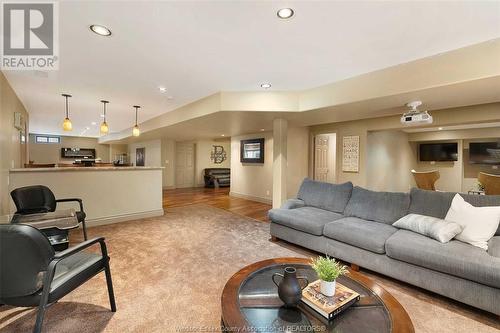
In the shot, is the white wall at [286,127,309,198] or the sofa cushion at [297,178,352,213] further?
the white wall at [286,127,309,198]

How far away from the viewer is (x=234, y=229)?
13.4 feet

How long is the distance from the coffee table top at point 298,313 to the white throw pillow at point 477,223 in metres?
1.32

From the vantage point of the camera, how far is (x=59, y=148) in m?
11.2

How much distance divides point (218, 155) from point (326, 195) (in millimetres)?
7437

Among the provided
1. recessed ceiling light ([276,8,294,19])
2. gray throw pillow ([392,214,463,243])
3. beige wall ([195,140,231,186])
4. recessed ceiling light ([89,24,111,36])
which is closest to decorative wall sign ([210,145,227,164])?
beige wall ([195,140,231,186])

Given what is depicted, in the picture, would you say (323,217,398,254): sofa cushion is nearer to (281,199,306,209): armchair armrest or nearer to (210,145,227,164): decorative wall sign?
(281,199,306,209): armchair armrest

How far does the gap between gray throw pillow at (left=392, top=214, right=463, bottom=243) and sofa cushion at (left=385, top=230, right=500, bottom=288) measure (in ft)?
0.18

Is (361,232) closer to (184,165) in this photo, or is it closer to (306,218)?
(306,218)

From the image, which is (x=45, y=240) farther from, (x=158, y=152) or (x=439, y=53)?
(x=158, y=152)

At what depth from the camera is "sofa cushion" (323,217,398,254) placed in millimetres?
2414

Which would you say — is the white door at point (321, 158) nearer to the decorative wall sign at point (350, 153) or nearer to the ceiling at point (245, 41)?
the decorative wall sign at point (350, 153)

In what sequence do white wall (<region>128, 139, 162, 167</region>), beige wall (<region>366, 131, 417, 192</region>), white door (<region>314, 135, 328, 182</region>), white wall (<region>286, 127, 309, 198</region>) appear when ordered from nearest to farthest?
beige wall (<region>366, 131, 417, 192</region>)
white wall (<region>286, 127, 309, 198</region>)
white door (<region>314, 135, 328, 182</region>)
white wall (<region>128, 139, 162, 167</region>)

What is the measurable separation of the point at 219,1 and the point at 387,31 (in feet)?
5.15

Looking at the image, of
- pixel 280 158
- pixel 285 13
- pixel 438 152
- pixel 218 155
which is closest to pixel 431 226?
pixel 285 13
